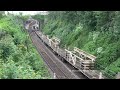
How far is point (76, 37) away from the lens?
21.7 m

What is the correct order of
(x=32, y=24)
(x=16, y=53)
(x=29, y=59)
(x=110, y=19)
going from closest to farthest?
1. (x=16, y=53)
2. (x=29, y=59)
3. (x=110, y=19)
4. (x=32, y=24)

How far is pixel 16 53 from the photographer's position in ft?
40.4
